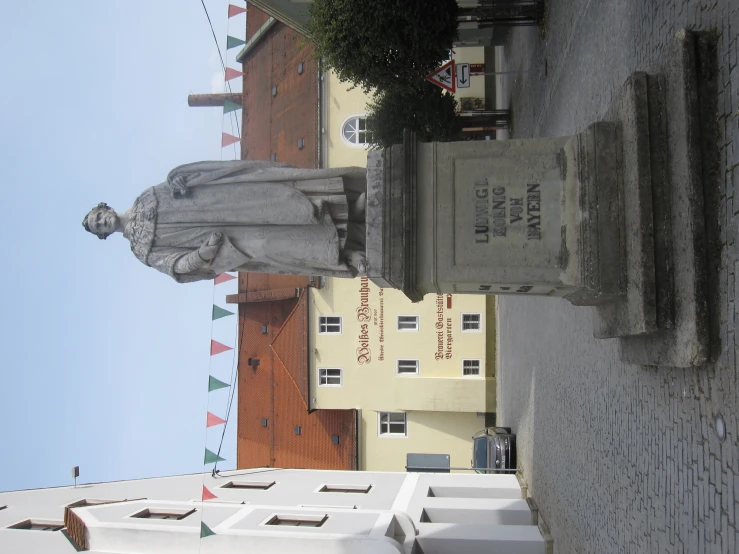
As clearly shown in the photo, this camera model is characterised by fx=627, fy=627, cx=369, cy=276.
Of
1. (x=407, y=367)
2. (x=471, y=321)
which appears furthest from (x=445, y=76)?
(x=407, y=367)

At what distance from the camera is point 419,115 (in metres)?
18.4

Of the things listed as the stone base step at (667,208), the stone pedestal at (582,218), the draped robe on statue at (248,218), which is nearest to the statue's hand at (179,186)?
the draped robe on statue at (248,218)

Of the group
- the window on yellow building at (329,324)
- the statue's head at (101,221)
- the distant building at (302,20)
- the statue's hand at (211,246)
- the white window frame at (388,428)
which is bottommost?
the white window frame at (388,428)

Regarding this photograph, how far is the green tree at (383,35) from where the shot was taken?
13539 millimetres

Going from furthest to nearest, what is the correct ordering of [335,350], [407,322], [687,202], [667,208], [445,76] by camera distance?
[335,350], [407,322], [445,76], [667,208], [687,202]

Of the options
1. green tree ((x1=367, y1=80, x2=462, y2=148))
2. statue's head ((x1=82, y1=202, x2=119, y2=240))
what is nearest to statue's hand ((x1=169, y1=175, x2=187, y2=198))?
statue's head ((x1=82, y1=202, x2=119, y2=240))

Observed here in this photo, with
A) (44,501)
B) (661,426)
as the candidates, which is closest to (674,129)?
(661,426)

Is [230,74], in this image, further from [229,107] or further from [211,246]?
[211,246]

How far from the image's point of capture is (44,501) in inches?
701

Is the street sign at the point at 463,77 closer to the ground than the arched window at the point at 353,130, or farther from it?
closer to the ground

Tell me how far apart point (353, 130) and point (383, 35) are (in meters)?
10.3

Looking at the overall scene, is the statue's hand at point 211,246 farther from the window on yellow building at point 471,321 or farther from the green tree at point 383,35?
the window on yellow building at point 471,321

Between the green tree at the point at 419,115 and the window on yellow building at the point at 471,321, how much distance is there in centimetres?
685

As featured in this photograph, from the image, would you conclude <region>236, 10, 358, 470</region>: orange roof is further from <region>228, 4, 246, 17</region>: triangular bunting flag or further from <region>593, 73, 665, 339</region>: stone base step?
<region>593, 73, 665, 339</region>: stone base step
